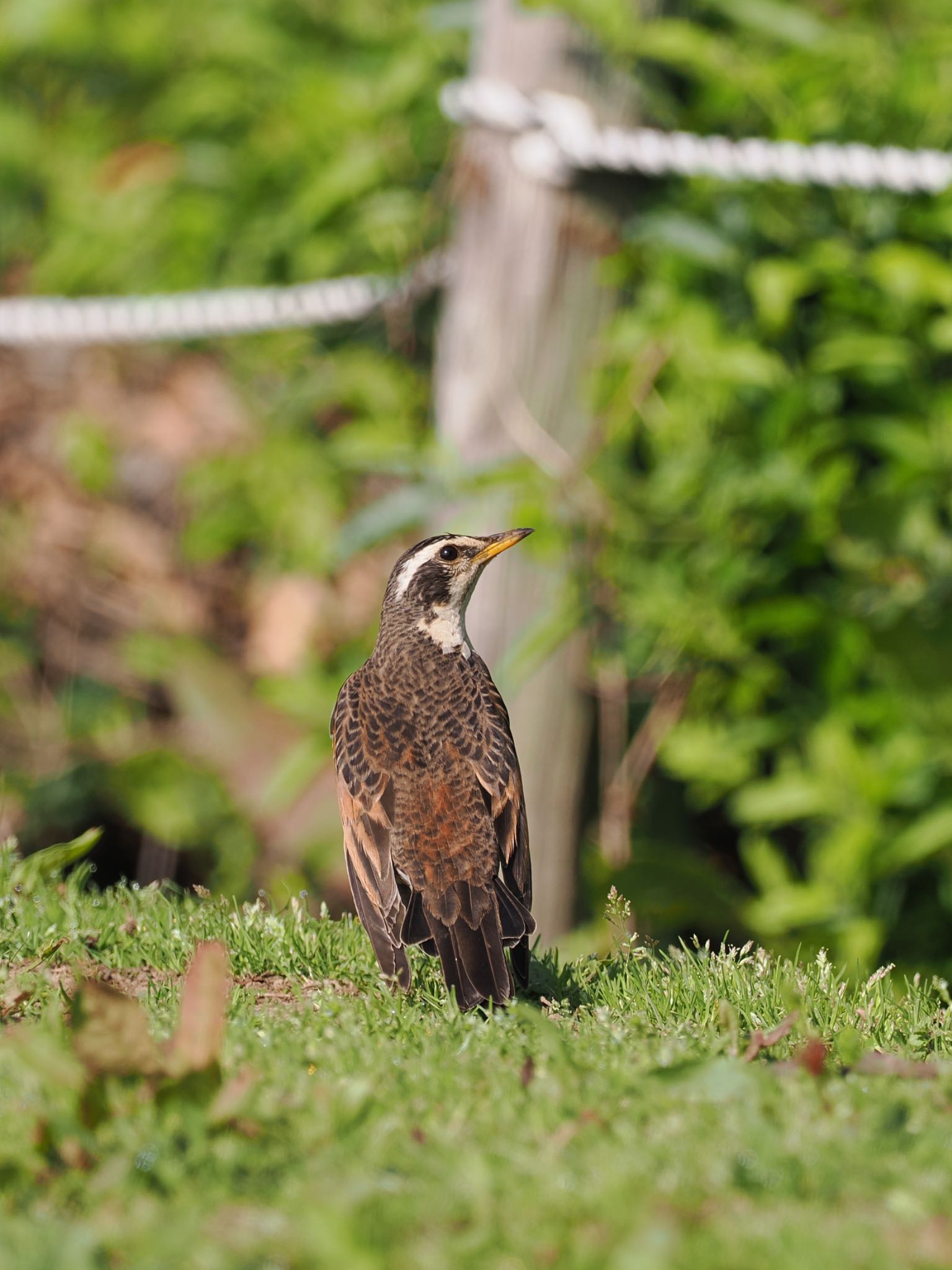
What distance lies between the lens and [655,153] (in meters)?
7.80

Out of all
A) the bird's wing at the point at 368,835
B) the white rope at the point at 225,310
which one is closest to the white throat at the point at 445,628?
the bird's wing at the point at 368,835

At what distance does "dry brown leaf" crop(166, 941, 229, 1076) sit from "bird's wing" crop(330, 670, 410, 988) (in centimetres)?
109

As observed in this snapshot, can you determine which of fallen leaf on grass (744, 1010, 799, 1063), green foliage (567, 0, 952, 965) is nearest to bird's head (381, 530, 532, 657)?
fallen leaf on grass (744, 1010, 799, 1063)

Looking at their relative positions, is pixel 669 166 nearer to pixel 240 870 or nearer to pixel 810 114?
pixel 810 114

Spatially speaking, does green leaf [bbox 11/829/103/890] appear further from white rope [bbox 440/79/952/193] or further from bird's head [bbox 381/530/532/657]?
white rope [bbox 440/79/952/193]

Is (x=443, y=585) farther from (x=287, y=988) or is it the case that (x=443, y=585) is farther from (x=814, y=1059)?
(x=814, y=1059)

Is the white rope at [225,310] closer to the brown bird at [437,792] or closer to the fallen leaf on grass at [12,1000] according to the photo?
the brown bird at [437,792]

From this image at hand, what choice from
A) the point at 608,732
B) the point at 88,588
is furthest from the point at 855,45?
the point at 88,588

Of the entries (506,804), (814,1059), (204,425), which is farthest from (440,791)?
(204,425)

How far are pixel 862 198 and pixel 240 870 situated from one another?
19.1ft

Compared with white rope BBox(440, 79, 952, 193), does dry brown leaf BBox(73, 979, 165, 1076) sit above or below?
below

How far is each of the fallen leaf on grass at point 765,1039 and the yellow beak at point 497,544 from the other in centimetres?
174

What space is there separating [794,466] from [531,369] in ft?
4.75

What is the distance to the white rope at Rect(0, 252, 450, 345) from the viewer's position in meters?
9.38
